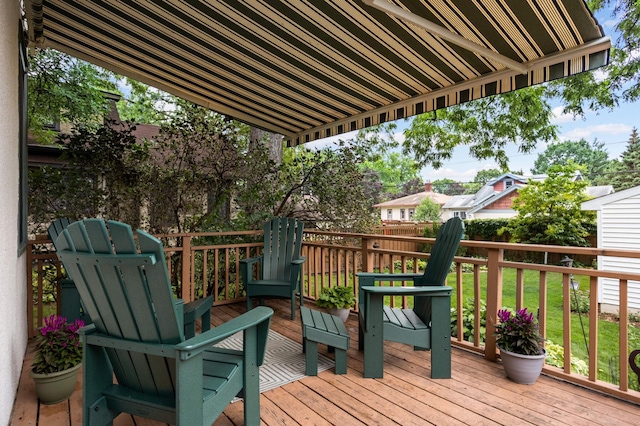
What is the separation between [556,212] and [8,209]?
13232mm

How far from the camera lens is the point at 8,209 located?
2.06m

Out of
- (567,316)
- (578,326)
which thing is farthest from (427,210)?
(567,316)

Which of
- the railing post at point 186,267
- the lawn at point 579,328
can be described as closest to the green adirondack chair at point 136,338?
the railing post at point 186,267

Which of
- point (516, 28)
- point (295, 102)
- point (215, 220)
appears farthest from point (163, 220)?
point (516, 28)

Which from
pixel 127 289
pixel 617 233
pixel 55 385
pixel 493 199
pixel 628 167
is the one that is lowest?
pixel 55 385

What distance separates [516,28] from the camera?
2.19m

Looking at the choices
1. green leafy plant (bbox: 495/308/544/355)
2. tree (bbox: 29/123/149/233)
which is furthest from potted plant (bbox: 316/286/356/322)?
tree (bbox: 29/123/149/233)

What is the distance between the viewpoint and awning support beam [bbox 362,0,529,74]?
2.07 meters

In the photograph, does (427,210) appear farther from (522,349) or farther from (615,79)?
(522,349)

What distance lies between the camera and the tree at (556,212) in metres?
11.0

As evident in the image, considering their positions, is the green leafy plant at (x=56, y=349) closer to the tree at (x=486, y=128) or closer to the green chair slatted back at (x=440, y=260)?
the green chair slatted back at (x=440, y=260)

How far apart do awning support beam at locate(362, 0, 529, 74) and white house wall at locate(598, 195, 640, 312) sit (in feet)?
24.0

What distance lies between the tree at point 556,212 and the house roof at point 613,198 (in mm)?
2468

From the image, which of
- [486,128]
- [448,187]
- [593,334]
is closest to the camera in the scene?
[593,334]
